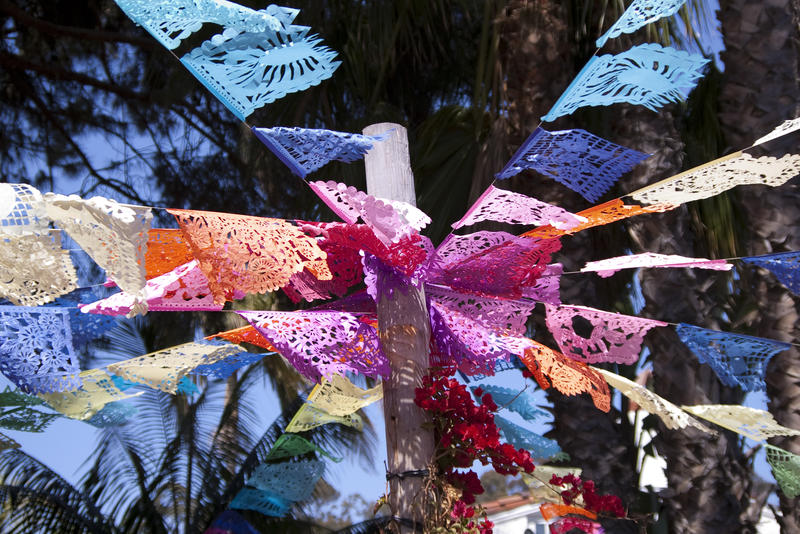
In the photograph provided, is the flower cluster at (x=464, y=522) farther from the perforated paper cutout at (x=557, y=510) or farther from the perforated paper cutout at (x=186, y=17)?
the perforated paper cutout at (x=186, y=17)

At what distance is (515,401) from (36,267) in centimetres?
353

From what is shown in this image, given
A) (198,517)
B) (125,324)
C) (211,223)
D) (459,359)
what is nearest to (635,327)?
(459,359)

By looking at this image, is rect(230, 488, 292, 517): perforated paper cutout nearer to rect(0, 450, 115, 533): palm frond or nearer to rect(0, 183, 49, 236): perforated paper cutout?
rect(0, 450, 115, 533): palm frond

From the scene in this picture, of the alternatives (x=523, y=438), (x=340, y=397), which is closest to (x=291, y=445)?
(x=340, y=397)

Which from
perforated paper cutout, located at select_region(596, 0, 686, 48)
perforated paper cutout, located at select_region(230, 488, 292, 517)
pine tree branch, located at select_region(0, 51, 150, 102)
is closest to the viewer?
perforated paper cutout, located at select_region(596, 0, 686, 48)

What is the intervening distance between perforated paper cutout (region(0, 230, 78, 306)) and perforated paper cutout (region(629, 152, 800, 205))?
2.57 metres

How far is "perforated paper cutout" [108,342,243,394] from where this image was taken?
12.6 feet

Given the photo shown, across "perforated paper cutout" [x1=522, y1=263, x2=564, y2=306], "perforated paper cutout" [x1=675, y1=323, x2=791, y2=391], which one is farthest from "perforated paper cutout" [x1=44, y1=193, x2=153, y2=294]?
"perforated paper cutout" [x1=675, y1=323, x2=791, y2=391]

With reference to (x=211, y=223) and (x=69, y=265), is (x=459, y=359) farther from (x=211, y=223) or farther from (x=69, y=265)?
(x=69, y=265)

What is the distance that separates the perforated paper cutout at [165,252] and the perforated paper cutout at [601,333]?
1.94m

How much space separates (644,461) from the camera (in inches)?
404

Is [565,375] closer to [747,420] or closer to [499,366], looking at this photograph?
[499,366]

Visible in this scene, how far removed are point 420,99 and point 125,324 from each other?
14.6 ft

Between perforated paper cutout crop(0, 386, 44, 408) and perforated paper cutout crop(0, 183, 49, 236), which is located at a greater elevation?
perforated paper cutout crop(0, 183, 49, 236)
